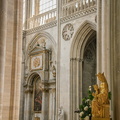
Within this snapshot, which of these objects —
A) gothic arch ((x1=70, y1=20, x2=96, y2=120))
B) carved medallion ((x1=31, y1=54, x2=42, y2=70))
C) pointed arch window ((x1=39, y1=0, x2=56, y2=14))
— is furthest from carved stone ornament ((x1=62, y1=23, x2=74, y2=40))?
pointed arch window ((x1=39, y1=0, x2=56, y2=14))

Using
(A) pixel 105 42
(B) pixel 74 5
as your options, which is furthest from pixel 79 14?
(A) pixel 105 42

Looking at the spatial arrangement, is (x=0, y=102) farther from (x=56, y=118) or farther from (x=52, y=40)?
(x=52, y=40)

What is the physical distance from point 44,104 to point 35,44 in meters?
3.98

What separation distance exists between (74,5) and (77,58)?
294 centimetres

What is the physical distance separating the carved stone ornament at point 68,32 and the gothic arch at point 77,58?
377 millimetres

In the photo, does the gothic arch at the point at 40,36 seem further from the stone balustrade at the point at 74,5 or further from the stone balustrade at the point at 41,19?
the stone balustrade at the point at 74,5

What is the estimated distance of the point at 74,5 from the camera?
16.7 meters

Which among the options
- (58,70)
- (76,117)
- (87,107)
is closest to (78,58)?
(58,70)

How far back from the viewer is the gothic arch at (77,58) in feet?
52.1

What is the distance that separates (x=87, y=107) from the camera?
331 inches

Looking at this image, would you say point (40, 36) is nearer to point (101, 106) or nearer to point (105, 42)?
point (105, 42)

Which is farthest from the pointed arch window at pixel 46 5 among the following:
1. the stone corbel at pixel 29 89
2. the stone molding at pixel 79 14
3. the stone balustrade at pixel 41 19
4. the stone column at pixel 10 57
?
the stone column at pixel 10 57

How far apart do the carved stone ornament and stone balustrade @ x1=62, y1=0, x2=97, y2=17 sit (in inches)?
29.2

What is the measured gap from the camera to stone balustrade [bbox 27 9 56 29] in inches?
716
